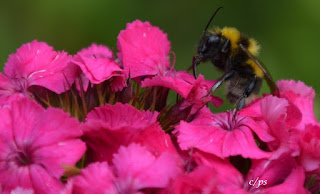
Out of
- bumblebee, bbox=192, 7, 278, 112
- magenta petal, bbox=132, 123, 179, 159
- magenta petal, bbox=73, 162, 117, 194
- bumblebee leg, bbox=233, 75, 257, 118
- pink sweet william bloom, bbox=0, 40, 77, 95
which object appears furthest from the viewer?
bumblebee, bbox=192, 7, 278, 112

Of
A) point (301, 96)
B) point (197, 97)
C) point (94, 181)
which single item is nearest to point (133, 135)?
point (94, 181)

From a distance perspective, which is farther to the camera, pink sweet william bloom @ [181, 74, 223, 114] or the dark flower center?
pink sweet william bloom @ [181, 74, 223, 114]

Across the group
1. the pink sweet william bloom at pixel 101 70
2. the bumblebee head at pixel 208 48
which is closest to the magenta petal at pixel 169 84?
the pink sweet william bloom at pixel 101 70

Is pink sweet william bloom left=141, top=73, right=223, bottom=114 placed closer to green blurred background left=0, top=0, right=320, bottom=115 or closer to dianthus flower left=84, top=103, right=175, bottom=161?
dianthus flower left=84, top=103, right=175, bottom=161

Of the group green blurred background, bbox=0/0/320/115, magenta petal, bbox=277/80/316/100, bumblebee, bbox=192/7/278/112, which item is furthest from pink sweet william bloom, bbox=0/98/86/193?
green blurred background, bbox=0/0/320/115

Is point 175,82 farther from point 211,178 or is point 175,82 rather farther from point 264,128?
point 211,178

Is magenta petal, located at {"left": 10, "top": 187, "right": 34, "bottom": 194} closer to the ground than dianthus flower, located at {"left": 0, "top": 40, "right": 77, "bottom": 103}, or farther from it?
closer to the ground

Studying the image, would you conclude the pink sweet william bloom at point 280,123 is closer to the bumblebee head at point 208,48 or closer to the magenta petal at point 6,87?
the bumblebee head at point 208,48

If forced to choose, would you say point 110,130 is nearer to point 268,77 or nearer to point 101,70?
point 101,70
